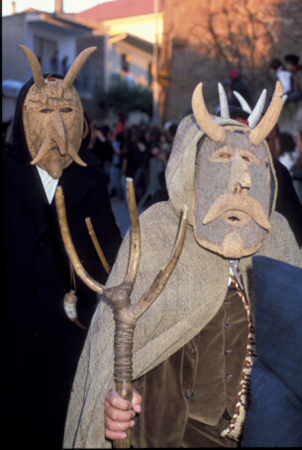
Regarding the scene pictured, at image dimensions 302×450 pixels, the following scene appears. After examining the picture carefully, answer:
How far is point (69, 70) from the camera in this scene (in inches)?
167

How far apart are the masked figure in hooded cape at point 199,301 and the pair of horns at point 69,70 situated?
1.26 m

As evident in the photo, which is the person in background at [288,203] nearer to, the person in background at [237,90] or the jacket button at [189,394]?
the person in background at [237,90]

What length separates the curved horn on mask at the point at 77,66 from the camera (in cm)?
411

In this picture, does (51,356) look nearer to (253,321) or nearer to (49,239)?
(49,239)

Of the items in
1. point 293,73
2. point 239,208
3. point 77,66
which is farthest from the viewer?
point 293,73

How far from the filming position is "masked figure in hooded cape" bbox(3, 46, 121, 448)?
4246 millimetres

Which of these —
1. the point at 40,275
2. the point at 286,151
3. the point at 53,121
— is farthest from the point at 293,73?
the point at 40,275

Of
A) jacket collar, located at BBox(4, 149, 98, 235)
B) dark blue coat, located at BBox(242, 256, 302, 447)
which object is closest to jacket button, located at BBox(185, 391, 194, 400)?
dark blue coat, located at BBox(242, 256, 302, 447)

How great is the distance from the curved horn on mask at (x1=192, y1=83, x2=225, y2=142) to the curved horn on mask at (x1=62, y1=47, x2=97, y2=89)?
4.91 feet

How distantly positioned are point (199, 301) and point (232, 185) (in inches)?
18.8

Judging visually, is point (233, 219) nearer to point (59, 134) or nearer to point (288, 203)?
Answer: point (59, 134)

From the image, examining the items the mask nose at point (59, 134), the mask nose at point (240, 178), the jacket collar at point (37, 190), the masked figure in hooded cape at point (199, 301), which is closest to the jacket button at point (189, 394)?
the masked figure in hooded cape at point (199, 301)

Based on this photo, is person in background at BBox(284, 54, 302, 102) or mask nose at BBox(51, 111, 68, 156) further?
person in background at BBox(284, 54, 302, 102)

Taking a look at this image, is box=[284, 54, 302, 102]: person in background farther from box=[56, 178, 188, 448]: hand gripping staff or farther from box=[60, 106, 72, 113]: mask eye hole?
box=[56, 178, 188, 448]: hand gripping staff
